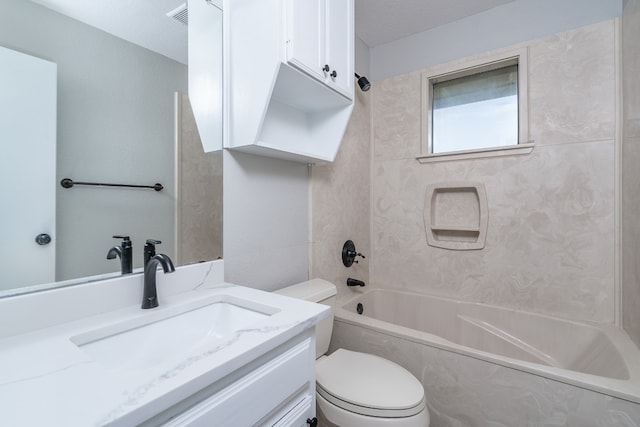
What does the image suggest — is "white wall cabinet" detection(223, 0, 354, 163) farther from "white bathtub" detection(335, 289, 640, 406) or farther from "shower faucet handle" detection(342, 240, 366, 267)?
"white bathtub" detection(335, 289, 640, 406)

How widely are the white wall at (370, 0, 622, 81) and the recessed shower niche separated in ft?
3.19

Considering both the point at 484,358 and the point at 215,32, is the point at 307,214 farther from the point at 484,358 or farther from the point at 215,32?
the point at 484,358

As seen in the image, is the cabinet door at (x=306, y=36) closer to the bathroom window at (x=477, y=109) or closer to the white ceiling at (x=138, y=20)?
the white ceiling at (x=138, y=20)

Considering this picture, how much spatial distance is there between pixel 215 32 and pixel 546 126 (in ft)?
6.44

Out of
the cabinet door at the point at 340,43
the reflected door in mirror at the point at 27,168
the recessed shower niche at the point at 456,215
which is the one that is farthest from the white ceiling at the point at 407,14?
the reflected door in mirror at the point at 27,168

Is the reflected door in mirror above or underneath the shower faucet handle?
above

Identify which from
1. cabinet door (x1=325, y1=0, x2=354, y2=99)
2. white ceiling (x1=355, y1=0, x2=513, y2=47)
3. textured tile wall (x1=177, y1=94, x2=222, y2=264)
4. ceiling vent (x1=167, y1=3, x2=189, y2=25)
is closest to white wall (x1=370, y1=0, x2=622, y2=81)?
white ceiling (x1=355, y1=0, x2=513, y2=47)

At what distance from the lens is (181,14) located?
1100 mm

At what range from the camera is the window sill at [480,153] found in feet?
5.93

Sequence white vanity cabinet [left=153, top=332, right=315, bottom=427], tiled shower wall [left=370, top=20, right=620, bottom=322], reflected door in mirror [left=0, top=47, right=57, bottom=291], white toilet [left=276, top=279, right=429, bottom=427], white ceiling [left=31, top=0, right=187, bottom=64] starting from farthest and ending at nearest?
tiled shower wall [left=370, top=20, right=620, bottom=322]
white toilet [left=276, top=279, right=429, bottom=427]
white ceiling [left=31, top=0, right=187, bottom=64]
reflected door in mirror [left=0, top=47, right=57, bottom=291]
white vanity cabinet [left=153, top=332, right=315, bottom=427]

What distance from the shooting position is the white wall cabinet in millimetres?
1117

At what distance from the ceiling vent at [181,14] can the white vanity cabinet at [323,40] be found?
41 centimetres

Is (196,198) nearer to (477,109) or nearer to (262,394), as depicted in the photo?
(262,394)

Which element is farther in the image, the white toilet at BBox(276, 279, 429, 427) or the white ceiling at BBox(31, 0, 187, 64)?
the white toilet at BBox(276, 279, 429, 427)
